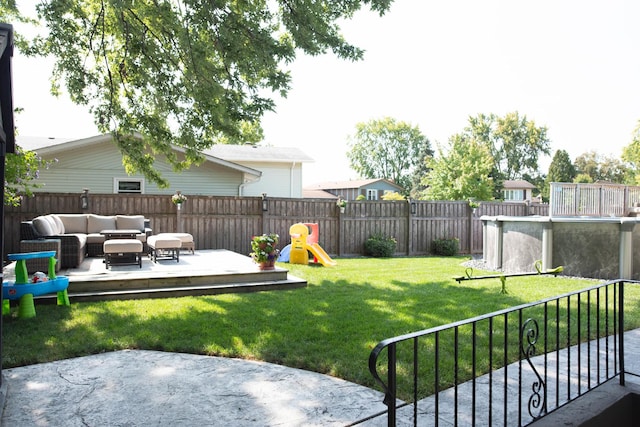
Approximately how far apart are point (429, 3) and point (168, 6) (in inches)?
174

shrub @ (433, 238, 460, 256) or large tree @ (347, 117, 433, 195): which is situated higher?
large tree @ (347, 117, 433, 195)

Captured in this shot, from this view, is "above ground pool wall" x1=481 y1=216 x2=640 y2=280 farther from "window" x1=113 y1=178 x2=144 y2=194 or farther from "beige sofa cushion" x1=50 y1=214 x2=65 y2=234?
"window" x1=113 y1=178 x2=144 y2=194

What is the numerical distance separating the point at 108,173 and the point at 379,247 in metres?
8.48

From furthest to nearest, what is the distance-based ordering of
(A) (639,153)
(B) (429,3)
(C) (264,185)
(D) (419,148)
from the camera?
(D) (419,148) → (A) (639,153) → (C) (264,185) → (B) (429,3)

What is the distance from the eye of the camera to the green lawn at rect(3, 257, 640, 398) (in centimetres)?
425

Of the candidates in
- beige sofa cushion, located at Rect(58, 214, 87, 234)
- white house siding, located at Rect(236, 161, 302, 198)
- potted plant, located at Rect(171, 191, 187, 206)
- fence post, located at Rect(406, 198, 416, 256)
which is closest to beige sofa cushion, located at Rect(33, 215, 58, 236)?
beige sofa cushion, located at Rect(58, 214, 87, 234)

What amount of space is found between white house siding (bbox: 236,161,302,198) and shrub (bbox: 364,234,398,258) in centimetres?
660

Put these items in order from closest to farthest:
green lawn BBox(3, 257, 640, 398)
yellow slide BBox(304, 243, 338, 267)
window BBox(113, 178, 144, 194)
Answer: green lawn BBox(3, 257, 640, 398), yellow slide BBox(304, 243, 338, 267), window BBox(113, 178, 144, 194)

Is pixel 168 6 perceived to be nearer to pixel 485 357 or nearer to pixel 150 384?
pixel 150 384

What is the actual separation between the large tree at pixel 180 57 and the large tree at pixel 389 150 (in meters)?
46.1

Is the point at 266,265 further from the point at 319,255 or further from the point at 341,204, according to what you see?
the point at 341,204

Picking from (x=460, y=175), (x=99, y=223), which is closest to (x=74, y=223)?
(x=99, y=223)

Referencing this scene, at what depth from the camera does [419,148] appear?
54.7m

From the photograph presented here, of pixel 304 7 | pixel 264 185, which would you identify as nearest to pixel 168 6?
pixel 304 7
